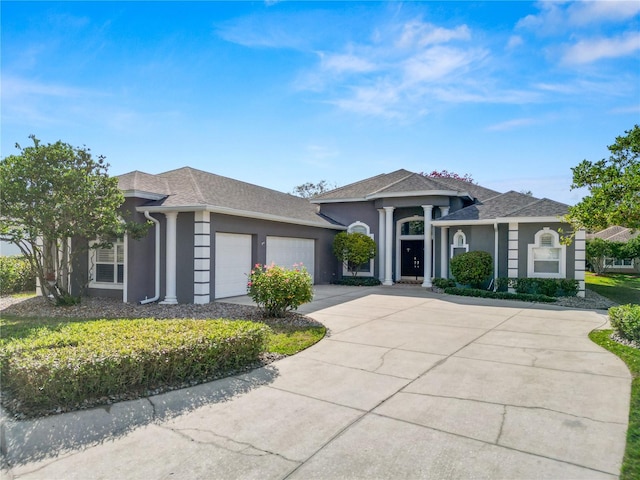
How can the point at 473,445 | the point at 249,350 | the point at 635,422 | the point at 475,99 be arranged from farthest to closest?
1. the point at 475,99
2. the point at 249,350
3. the point at 635,422
4. the point at 473,445

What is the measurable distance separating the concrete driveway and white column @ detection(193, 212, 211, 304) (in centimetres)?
560

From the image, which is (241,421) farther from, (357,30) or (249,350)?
(357,30)

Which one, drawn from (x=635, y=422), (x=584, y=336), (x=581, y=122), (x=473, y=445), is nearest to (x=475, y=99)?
(x=581, y=122)

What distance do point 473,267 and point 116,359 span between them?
1309cm

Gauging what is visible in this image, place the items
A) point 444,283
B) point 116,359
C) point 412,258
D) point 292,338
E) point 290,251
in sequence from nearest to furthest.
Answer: point 116,359 → point 292,338 → point 290,251 → point 444,283 → point 412,258

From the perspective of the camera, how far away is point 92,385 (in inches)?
178

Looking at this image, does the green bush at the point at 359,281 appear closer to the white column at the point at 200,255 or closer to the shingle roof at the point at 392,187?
the shingle roof at the point at 392,187

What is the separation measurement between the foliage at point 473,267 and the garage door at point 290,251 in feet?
20.0

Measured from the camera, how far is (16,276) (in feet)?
47.1

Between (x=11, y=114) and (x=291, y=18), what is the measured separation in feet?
19.3

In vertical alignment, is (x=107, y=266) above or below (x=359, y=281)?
above

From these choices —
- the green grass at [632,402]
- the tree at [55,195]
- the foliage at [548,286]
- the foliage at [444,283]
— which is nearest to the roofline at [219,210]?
the tree at [55,195]

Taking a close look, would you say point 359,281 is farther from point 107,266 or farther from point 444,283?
point 107,266

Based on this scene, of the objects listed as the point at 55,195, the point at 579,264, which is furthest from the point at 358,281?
the point at 55,195
